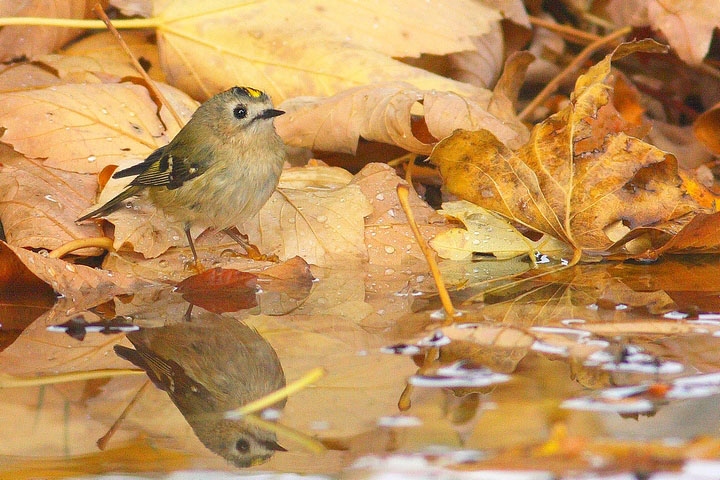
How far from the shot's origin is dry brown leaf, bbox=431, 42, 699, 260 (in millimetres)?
2787

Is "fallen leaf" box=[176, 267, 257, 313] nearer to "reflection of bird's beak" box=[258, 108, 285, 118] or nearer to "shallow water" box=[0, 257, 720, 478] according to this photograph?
"shallow water" box=[0, 257, 720, 478]

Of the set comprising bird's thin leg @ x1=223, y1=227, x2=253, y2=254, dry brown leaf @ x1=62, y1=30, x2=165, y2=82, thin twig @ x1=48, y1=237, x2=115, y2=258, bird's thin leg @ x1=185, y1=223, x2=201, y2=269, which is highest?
dry brown leaf @ x1=62, y1=30, x2=165, y2=82

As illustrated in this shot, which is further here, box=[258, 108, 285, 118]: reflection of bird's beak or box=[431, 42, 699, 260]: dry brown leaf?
box=[258, 108, 285, 118]: reflection of bird's beak

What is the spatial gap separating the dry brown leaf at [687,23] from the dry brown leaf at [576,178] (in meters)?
1.09

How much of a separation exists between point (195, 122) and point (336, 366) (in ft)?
5.57

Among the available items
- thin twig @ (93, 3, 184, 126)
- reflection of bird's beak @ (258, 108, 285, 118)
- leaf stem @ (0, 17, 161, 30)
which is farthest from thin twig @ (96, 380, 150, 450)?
leaf stem @ (0, 17, 161, 30)

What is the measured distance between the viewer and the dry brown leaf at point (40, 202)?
111 inches

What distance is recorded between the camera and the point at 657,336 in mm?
1980

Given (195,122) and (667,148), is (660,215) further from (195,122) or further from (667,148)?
(195,122)

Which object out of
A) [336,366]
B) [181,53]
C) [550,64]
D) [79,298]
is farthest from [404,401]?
[550,64]

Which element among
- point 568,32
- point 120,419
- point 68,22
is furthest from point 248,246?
point 568,32

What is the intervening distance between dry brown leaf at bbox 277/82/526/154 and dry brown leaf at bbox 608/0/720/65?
0.88 meters

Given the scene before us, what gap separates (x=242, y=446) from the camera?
4.73 ft

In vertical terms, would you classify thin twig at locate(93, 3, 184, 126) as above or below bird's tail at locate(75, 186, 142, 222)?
above
